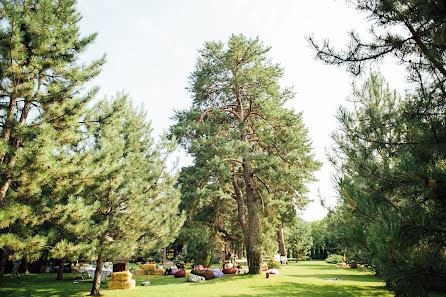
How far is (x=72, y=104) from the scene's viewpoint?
712 cm

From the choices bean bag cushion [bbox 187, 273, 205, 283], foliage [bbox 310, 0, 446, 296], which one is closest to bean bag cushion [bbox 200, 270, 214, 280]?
bean bag cushion [bbox 187, 273, 205, 283]

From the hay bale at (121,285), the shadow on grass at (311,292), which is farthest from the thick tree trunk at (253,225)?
the hay bale at (121,285)

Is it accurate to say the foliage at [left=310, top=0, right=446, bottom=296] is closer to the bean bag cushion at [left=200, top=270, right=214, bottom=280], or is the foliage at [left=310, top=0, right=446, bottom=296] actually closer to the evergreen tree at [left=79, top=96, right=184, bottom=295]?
the evergreen tree at [left=79, top=96, right=184, bottom=295]

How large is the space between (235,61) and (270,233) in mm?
10652

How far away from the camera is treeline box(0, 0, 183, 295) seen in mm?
5902

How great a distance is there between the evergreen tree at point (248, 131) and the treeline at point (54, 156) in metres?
5.67

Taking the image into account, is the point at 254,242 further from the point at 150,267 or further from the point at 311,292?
the point at 150,267

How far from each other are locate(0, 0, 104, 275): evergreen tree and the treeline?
0.02 m

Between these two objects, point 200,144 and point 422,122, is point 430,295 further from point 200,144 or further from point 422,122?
point 200,144

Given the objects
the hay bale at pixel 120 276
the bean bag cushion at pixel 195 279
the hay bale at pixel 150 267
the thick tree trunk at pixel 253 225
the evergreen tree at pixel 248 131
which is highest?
the evergreen tree at pixel 248 131

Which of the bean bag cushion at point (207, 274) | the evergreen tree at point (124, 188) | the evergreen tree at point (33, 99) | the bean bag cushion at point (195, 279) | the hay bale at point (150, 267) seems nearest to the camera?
the evergreen tree at point (33, 99)

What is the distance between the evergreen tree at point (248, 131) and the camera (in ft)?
47.8

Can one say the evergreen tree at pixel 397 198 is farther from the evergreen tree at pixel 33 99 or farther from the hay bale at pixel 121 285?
the hay bale at pixel 121 285

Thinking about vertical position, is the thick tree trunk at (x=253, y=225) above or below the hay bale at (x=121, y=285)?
above
